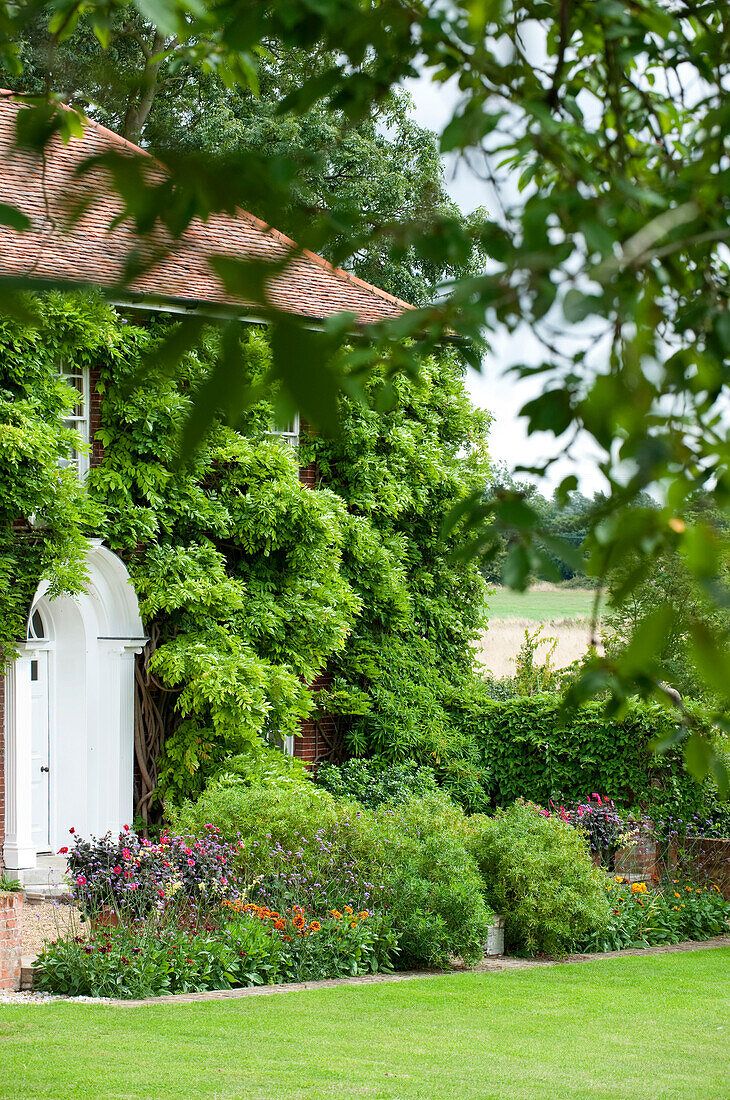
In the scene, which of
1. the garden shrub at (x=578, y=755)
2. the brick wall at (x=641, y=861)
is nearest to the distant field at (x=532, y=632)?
the garden shrub at (x=578, y=755)

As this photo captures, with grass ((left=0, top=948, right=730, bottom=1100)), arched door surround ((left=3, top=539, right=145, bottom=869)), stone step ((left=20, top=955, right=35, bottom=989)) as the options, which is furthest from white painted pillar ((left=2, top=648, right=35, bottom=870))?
grass ((left=0, top=948, right=730, bottom=1100))

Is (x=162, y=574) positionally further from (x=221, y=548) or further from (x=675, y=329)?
(x=675, y=329)

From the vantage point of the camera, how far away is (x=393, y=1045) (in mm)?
6941

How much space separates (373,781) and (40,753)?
3792 mm

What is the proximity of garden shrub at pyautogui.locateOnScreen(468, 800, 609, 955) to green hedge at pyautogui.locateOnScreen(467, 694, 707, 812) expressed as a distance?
217cm

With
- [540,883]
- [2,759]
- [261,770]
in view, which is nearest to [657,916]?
[540,883]

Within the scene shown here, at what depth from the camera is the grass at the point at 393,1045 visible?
19.9 ft

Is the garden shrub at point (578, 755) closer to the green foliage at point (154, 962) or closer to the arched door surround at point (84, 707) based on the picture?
the arched door surround at point (84, 707)

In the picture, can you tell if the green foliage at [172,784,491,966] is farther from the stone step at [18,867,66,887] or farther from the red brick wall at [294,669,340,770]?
the red brick wall at [294,669,340,770]

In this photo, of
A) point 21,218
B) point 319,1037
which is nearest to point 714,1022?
point 319,1037

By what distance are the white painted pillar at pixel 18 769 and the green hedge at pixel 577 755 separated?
5.62m

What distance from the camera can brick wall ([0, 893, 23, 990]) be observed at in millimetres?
7957

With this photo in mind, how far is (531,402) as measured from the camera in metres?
1.55

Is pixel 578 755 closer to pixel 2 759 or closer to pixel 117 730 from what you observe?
pixel 117 730
